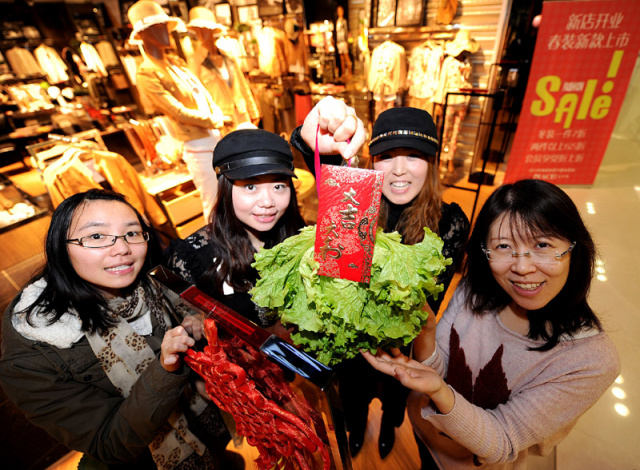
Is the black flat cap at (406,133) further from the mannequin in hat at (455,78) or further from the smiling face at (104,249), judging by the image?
the mannequin in hat at (455,78)

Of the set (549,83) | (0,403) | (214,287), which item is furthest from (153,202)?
(549,83)

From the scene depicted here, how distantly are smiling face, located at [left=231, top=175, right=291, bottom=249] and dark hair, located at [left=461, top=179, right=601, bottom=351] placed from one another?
3.19 ft

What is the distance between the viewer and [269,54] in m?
6.45

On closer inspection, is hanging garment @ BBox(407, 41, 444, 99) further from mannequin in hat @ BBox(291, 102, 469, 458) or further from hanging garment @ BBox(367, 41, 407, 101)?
mannequin in hat @ BBox(291, 102, 469, 458)

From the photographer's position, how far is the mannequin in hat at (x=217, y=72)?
3.97 metres

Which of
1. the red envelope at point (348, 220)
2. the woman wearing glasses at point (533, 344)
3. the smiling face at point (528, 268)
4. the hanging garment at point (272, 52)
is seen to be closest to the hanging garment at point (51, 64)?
the hanging garment at point (272, 52)

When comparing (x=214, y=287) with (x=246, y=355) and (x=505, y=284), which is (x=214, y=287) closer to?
(x=246, y=355)

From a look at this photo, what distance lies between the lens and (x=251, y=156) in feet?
4.73

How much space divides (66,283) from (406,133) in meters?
1.84

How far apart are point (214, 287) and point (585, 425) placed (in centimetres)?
306

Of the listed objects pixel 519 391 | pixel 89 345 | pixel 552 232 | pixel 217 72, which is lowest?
pixel 519 391

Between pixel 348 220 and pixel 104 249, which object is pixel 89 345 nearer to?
pixel 104 249

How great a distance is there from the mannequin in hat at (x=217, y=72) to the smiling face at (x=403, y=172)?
3340mm

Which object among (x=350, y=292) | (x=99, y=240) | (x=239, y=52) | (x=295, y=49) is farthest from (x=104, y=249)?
(x=239, y=52)
